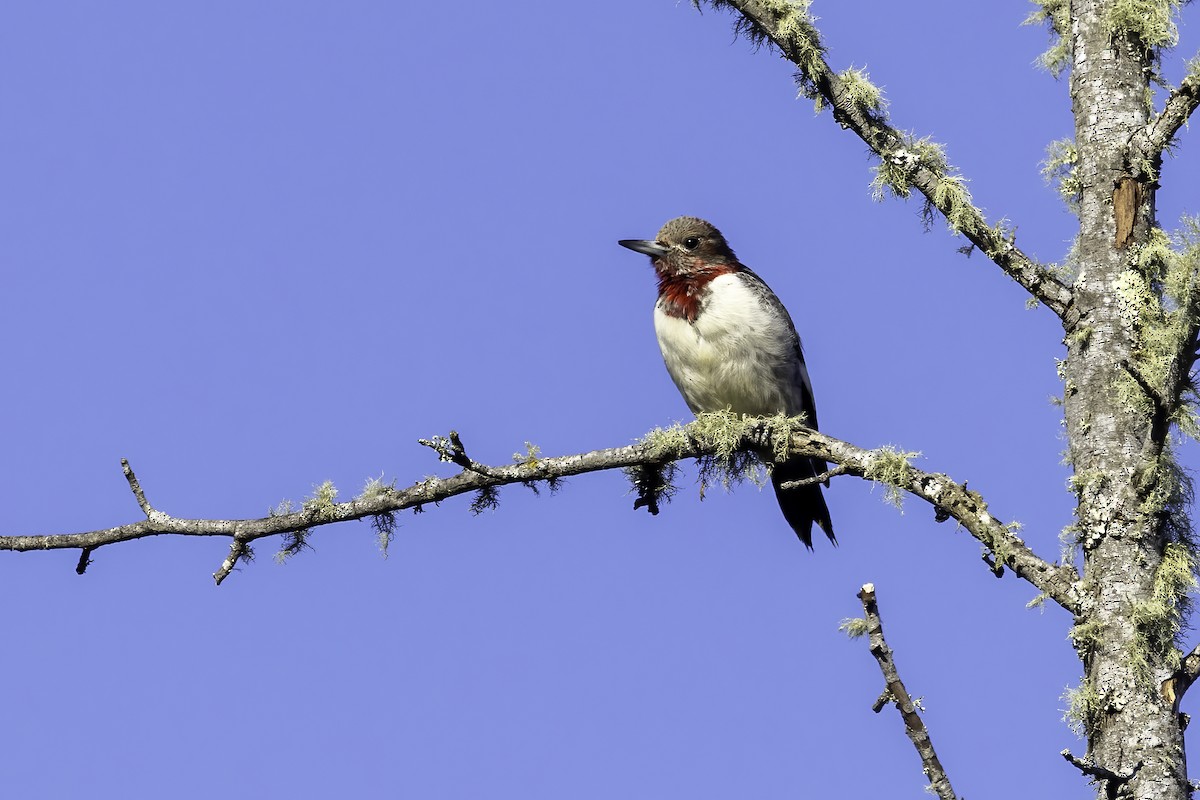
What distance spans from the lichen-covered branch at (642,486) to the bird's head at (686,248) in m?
1.62

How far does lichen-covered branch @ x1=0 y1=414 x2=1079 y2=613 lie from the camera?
3758 mm

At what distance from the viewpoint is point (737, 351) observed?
6062 millimetres

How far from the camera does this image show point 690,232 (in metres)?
6.77

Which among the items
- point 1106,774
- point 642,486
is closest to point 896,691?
point 1106,774

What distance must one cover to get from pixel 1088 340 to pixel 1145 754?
3.65 ft

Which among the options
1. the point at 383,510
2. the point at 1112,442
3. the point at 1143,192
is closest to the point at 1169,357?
the point at 1112,442

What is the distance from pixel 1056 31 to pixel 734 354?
6.46ft

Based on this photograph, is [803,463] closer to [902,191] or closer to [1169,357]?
[902,191]

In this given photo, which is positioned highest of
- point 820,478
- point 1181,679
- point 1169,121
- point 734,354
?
point 734,354

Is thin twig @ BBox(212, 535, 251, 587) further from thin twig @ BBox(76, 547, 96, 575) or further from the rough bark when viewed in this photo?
the rough bark

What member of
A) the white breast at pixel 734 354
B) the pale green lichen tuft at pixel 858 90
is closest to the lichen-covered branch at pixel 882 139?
the pale green lichen tuft at pixel 858 90

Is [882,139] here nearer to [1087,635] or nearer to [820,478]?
[820,478]

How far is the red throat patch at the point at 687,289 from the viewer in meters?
6.24

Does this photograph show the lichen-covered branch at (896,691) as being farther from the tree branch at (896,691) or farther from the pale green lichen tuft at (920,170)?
the pale green lichen tuft at (920,170)
